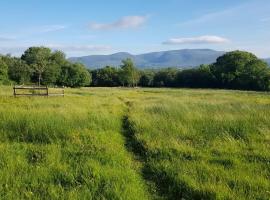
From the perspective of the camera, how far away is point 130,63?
11631 cm

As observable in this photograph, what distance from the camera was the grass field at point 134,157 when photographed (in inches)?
295

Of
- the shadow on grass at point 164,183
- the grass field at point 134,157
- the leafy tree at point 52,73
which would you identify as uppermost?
the leafy tree at point 52,73

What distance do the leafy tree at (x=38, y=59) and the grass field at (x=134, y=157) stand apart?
93637 mm

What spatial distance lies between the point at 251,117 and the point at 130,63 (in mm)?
101412

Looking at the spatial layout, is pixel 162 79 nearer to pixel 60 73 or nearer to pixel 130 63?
pixel 130 63

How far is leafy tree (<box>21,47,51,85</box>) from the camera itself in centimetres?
10844

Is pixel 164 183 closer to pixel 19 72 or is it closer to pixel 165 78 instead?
pixel 19 72

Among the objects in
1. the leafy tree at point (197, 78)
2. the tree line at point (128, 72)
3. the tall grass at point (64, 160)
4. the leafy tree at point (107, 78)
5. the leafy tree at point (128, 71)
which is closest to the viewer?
the tall grass at point (64, 160)

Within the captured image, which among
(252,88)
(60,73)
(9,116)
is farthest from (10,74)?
(9,116)

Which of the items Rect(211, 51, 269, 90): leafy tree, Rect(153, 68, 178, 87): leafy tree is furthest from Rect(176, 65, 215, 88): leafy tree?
Rect(153, 68, 178, 87): leafy tree

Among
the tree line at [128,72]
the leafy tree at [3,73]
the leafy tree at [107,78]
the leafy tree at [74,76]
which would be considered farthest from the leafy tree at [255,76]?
the leafy tree at [3,73]

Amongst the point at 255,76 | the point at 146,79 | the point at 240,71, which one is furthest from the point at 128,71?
the point at 255,76

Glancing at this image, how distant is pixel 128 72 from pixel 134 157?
105927 millimetres

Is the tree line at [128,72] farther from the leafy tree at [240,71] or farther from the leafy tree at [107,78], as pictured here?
the leafy tree at [107,78]
